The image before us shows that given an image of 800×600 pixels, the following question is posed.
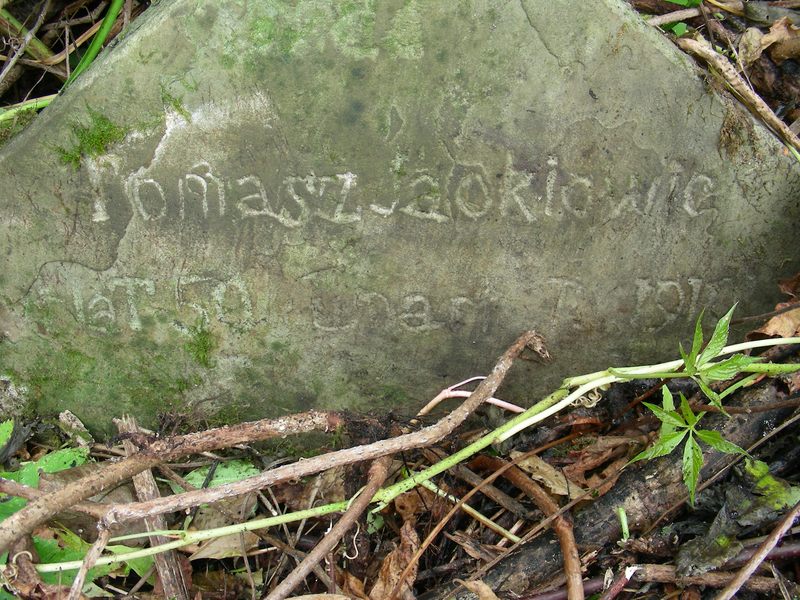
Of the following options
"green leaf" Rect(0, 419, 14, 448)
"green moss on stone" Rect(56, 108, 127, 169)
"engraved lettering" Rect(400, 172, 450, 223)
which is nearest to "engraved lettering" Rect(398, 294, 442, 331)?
"engraved lettering" Rect(400, 172, 450, 223)

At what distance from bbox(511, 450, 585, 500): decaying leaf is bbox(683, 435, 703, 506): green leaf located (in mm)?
319

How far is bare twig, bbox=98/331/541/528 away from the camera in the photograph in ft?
6.18

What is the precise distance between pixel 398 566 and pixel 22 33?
2.29 metres

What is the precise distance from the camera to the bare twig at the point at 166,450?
1.92 metres

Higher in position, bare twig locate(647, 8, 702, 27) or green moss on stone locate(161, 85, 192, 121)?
green moss on stone locate(161, 85, 192, 121)

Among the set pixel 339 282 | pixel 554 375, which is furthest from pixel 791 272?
pixel 339 282

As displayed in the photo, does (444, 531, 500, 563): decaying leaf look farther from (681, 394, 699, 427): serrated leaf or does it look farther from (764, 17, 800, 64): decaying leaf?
(764, 17, 800, 64): decaying leaf

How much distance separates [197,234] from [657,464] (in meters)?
1.45

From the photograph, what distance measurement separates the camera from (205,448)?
215 cm

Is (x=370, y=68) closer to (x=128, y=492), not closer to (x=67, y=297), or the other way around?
(x=67, y=297)

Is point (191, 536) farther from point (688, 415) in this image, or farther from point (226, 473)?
point (688, 415)

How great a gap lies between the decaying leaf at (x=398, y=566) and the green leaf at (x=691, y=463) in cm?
74

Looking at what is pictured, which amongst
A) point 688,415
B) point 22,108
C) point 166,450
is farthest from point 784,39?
point 22,108

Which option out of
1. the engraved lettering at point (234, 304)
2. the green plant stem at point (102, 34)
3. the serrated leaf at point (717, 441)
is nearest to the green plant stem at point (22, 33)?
the green plant stem at point (102, 34)
